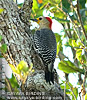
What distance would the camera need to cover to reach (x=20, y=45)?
294 centimetres

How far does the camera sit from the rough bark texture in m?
2.69

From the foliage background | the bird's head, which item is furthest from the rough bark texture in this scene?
the bird's head

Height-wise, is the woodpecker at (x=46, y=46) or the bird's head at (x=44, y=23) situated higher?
the bird's head at (x=44, y=23)

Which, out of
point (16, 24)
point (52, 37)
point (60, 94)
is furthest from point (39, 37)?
point (60, 94)

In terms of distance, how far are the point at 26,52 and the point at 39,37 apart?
4.47ft

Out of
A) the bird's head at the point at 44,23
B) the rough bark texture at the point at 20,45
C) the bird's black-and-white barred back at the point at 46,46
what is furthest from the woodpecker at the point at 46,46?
Answer: the rough bark texture at the point at 20,45

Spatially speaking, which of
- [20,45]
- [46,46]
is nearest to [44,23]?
[46,46]

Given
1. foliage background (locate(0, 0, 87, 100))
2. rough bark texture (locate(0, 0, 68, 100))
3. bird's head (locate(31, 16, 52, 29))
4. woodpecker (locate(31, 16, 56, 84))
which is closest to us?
rough bark texture (locate(0, 0, 68, 100))

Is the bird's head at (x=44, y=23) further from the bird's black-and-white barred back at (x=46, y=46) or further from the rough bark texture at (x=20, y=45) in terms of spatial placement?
the rough bark texture at (x=20, y=45)

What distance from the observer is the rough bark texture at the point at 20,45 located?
2.69 m

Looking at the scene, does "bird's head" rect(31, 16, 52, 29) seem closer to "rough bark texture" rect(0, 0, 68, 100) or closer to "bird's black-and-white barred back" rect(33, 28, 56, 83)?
"bird's black-and-white barred back" rect(33, 28, 56, 83)

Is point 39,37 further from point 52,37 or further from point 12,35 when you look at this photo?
point 12,35

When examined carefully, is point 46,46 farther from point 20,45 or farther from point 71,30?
point 20,45

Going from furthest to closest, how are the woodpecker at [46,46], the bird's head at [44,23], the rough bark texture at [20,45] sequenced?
the bird's head at [44,23] → the woodpecker at [46,46] → the rough bark texture at [20,45]
